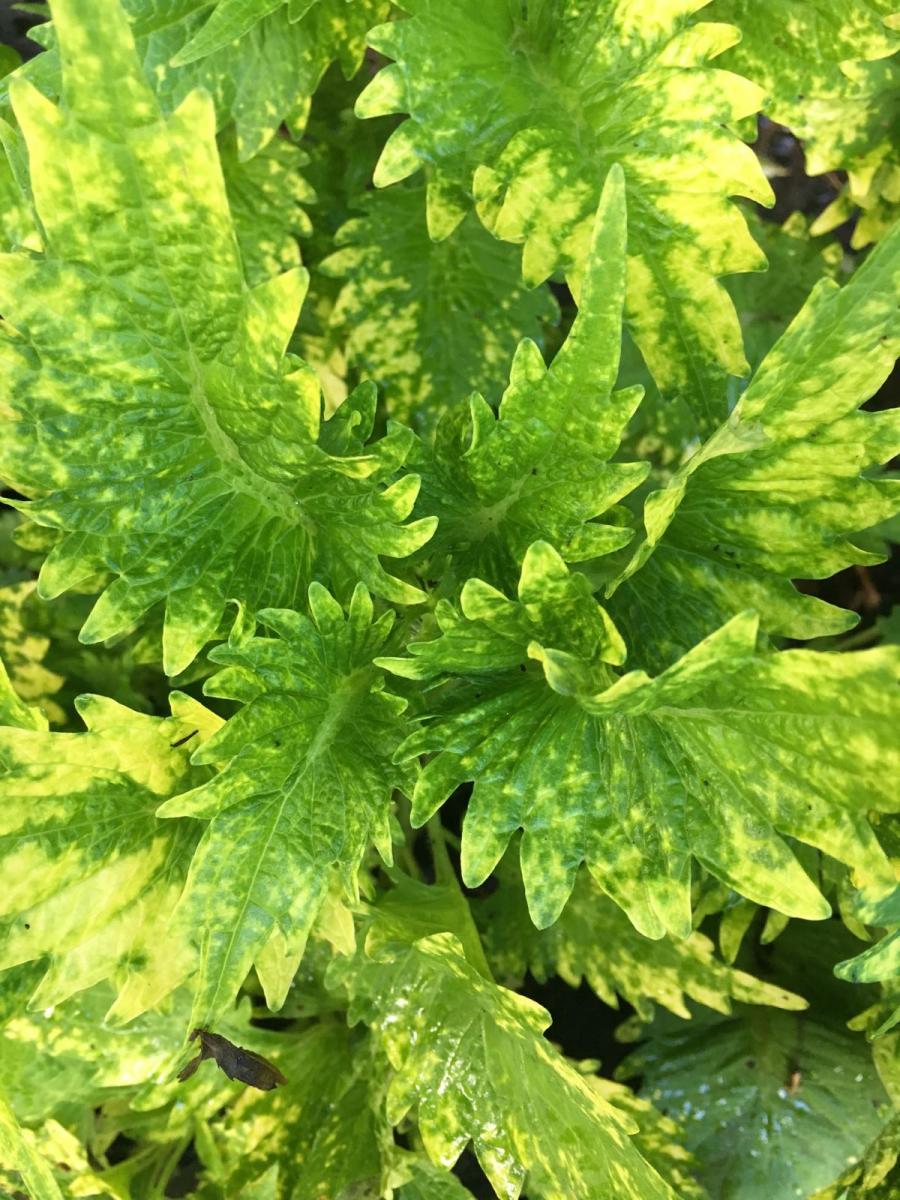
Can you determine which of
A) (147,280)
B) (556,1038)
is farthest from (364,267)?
(556,1038)

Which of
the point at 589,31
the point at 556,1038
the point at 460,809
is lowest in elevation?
the point at 556,1038

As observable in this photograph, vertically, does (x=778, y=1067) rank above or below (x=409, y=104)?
below

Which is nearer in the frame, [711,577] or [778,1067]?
[711,577]

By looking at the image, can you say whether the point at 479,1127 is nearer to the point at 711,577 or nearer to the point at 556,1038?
the point at 711,577

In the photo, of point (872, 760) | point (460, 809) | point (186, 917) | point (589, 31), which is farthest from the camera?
point (460, 809)

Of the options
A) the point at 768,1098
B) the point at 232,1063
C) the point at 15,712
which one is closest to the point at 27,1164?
the point at 232,1063

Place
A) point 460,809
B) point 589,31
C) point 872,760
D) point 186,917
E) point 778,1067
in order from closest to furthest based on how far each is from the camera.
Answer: point 872,760 → point 186,917 → point 589,31 → point 778,1067 → point 460,809

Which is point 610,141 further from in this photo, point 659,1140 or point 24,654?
point 659,1140

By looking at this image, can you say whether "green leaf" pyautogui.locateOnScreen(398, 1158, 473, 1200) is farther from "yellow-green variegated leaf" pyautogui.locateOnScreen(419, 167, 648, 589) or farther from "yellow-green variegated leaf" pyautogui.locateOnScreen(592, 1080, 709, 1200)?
"yellow-green variegated leaf" pyautogui.locateOnScreen(419, 167, 648, 589)
